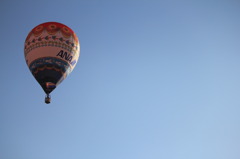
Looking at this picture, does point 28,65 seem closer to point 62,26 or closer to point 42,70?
point 42,70

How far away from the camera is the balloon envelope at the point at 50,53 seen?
30516 millimetres

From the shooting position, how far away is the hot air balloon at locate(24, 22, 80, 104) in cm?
3050

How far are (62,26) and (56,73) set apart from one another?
4816mm

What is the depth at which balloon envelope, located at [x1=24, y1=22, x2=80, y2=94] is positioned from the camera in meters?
30.5

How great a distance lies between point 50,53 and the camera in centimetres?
3072

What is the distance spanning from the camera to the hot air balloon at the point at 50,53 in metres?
30.5

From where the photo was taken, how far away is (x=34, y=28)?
32.4 meters

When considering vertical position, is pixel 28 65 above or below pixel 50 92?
above

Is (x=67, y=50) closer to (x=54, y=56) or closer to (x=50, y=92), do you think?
(x=54, y=56)

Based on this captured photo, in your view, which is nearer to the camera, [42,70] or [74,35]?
[42,70]

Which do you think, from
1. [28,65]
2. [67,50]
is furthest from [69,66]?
[28,65]

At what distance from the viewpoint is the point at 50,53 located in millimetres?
30719

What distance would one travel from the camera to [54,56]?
30.8 metres

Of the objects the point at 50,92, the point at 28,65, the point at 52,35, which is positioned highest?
the point at 52,35
